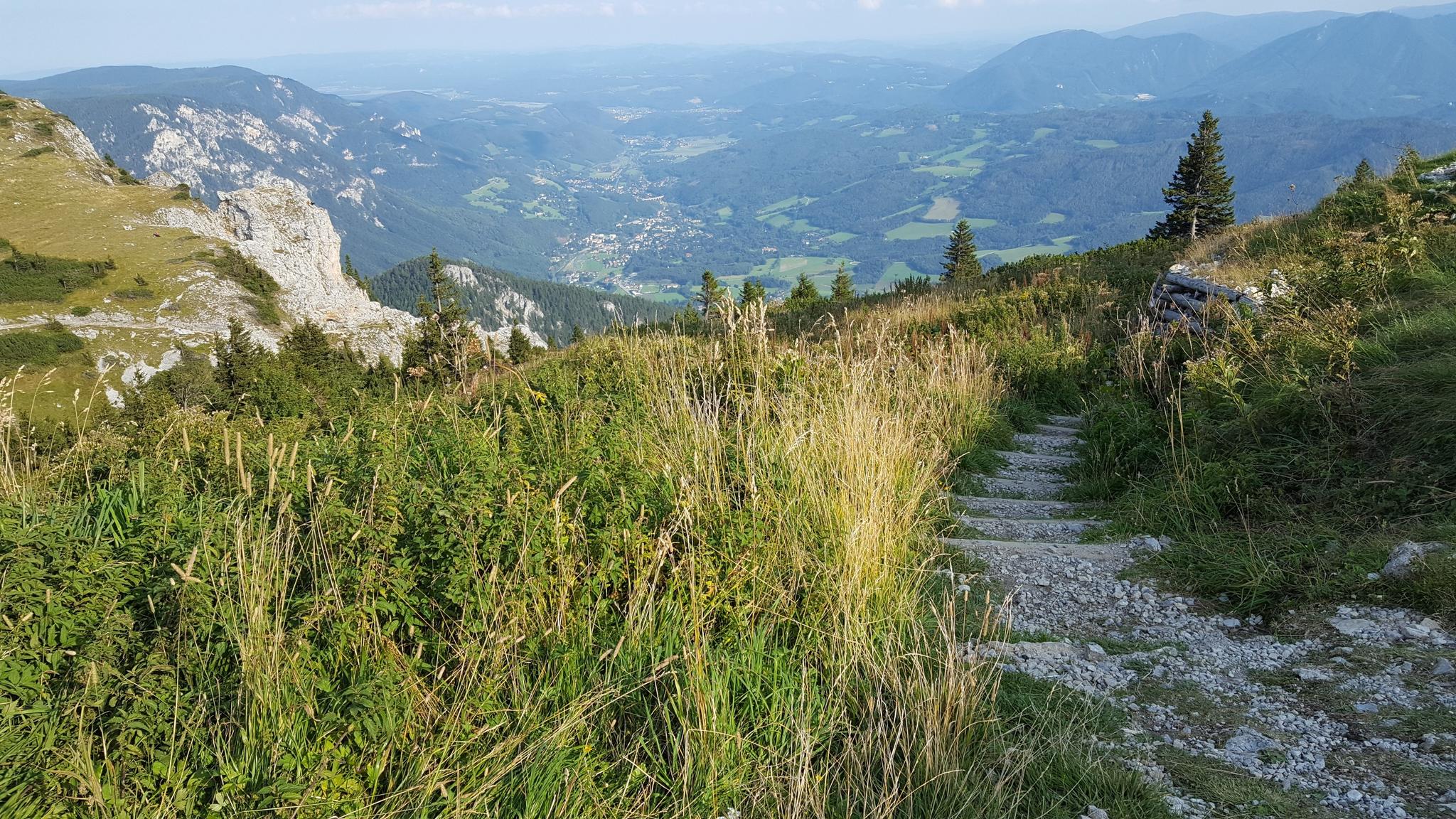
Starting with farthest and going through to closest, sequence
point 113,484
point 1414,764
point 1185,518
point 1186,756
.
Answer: point 1185,518
point 113,484
point 1186,756
point 1414,764

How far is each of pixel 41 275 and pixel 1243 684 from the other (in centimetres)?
8880

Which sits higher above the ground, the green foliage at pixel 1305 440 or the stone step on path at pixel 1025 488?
the green foliage at pixel 1305 440

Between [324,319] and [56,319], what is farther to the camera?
[324,319]

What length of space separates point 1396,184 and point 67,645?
17470mm

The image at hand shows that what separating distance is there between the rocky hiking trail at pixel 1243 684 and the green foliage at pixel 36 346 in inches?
2679

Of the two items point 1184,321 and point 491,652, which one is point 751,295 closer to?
point 1184,321

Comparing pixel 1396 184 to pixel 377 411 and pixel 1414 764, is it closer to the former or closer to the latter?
pixel 1414 764

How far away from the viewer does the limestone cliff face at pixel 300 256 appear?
247ft

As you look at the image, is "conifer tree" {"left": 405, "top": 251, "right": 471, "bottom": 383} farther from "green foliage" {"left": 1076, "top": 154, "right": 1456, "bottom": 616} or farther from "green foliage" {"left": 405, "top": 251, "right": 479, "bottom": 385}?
"green foliage" {"left": 1076, "top": 154, "right": 1456, "bottom": 616}

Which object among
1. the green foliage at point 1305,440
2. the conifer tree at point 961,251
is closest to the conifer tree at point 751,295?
the green foliage at point 1305,440

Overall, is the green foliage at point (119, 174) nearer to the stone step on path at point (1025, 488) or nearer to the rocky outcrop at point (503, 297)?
the rocky outcrop at point (503, 297)

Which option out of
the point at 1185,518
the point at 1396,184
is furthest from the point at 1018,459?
the point at 1396,184

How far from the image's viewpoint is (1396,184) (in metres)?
12.4

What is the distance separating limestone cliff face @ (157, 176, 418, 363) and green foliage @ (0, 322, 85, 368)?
16782 millimetres
